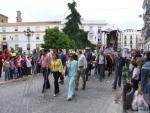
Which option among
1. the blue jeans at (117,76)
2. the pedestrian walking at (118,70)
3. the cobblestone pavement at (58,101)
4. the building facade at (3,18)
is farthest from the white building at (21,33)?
the cobblestone pavement at (58,101)

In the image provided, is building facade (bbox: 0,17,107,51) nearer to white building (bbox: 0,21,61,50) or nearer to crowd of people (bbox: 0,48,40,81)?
white building (bbox: 0,21,61,50)

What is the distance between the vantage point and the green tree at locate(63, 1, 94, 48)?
10224cm

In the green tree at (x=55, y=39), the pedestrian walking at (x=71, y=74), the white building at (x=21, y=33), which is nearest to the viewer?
the pedestrian walking at (x=71, y=74)

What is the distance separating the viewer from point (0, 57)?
94.6 feet

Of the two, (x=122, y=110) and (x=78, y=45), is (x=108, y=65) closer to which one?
(x=122, y=110)

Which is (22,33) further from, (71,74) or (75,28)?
(71,74)

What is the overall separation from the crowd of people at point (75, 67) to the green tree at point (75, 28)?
6501cm

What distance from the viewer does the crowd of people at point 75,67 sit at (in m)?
14.6

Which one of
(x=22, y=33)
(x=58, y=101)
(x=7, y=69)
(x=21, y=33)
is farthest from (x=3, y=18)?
(x=58, y=101)

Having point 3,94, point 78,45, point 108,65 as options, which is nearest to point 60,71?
point 3,94

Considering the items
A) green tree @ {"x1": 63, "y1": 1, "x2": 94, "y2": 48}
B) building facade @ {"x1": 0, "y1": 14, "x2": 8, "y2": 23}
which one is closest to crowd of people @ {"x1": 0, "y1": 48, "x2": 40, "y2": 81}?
green tree @ {"x1": 63, "y1": 1, "x2": 94, "y2": 48}

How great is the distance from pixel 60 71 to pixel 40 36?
127660mm

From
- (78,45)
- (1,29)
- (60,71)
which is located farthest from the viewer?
(1,29)

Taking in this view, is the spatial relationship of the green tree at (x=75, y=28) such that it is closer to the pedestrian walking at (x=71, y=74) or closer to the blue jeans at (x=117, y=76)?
the blue jeans at (x=117, y=76)
